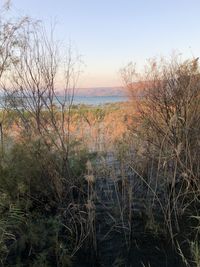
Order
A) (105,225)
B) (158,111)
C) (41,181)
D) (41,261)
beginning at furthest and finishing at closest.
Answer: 1. (158,111)
2. (41,181)
3. (105,225)
4. (41,261)

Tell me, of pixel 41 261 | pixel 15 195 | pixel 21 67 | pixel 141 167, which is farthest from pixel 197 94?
pixel 41 261

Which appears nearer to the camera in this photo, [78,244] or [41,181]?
[78,244]

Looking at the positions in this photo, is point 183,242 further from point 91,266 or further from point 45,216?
Result: point 45,216

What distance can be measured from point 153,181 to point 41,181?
1.77 metres

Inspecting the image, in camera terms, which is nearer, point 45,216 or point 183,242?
point 183,242

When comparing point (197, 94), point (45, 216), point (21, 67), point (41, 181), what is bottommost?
point (45, 216)

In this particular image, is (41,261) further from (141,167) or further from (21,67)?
(21,67)

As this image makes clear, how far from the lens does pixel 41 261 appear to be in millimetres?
4660

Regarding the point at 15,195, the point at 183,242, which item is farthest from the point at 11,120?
the point at 183,242

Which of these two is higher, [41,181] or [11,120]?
[11,120]

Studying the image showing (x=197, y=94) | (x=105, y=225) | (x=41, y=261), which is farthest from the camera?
(x=197, y=94)

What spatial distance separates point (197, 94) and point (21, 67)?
295 centimetres

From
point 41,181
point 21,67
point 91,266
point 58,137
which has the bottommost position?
point 91,266

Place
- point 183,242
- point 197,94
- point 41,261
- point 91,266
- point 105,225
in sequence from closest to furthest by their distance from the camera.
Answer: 1. point 41,261
2. point 91,266
3. point 183,242
4. point 105,225
5. point 197,94
